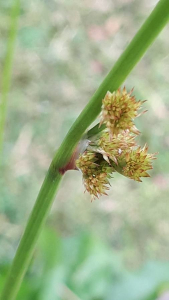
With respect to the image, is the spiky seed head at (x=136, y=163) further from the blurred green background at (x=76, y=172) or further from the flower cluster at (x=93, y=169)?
the blurred green background at (x=76, y=172)

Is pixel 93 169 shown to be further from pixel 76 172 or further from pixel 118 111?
pixel 76 172

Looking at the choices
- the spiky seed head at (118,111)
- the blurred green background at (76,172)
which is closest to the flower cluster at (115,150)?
the spiky seed head at (118,111)

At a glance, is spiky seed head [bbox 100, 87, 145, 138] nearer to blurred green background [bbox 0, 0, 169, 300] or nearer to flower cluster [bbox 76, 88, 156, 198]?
flower cluster [bbox 76, 88, 156, 198]

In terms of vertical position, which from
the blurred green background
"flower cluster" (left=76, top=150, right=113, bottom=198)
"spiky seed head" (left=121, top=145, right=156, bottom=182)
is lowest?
"spiky seed head" (left=121, top=145, right=156, bottom=182)

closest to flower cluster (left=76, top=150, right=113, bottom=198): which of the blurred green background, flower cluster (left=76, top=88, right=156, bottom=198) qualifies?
flower cluster (left=76, top=88, right=156, bottom=198)

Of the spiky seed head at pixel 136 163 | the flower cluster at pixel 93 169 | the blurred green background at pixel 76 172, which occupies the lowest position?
the spiky seed head at pixel 136 163

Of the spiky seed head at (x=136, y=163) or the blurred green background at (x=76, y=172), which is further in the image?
the blurred green background at (x=76, y=172)
